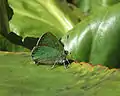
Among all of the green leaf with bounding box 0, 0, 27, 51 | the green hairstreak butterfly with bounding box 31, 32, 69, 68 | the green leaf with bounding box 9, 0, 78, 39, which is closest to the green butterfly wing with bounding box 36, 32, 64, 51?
the green hairstreak butterfly with bounding box 31, 32, 69, 68

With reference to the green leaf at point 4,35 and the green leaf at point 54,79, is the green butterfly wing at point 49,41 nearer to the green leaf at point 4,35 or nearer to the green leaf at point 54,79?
the green leaf at point 54,79

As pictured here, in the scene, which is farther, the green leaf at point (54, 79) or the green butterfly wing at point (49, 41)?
the green butterfly wing at point (49, 41)

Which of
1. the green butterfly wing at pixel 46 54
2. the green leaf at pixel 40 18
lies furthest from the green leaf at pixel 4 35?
the green butterfly wing at pixel 46 54

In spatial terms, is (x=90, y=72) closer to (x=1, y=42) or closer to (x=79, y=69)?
(x=79, y=69)

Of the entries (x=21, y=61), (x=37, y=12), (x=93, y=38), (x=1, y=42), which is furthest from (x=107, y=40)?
(x=37, y=12)

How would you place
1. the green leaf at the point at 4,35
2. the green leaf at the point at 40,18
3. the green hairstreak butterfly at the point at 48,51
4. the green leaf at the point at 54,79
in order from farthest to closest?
the green leaf at the point at 40,18 → the green leaf at the point at 4,35 → the green hairstreak butterfly at the point at 48,51 → the green leaf at the point at 54,79

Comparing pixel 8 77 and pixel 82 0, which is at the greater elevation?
pixel 82 0

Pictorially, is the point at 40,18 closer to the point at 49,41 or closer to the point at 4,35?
the point at 4,35
